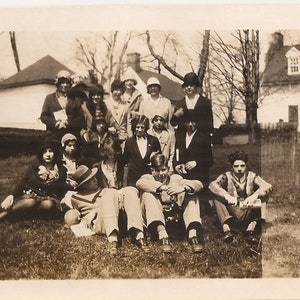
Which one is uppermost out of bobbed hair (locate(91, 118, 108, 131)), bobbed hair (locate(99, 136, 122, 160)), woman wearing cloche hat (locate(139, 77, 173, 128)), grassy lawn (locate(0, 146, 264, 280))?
woman wearing cloche hat (locate(139, 77, 173, 128))

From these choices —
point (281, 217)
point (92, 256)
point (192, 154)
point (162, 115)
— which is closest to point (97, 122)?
point (162, 115)

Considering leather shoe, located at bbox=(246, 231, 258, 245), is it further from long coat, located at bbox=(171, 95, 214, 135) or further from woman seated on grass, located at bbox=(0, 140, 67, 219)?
woman seated on grass, located at bbox=(0, 140, 67, 219)

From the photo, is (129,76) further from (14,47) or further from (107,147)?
(14,47)

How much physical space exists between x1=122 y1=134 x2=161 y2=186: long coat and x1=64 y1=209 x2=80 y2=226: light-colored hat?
7.2 inches

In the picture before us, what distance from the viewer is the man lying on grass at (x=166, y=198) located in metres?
1.76

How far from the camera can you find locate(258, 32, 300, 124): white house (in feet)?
5.79

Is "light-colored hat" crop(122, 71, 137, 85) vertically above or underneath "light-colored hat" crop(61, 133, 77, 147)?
above

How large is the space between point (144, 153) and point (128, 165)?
0.06m

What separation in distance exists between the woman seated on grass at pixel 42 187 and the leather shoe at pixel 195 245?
0.41m

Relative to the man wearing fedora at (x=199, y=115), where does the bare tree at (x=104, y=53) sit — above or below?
above

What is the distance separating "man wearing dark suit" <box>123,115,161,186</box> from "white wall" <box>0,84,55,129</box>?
266mm

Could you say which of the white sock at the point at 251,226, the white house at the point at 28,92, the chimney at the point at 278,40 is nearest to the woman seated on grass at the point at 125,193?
the white house at the point at 28,92

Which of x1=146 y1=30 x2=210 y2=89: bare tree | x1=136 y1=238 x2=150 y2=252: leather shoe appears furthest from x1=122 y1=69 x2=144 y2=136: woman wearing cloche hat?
x1=136 y1=238 x2=150 y2=252: leather shoe

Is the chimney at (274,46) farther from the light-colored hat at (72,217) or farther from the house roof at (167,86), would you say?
the light-colored hat at (72,217)
